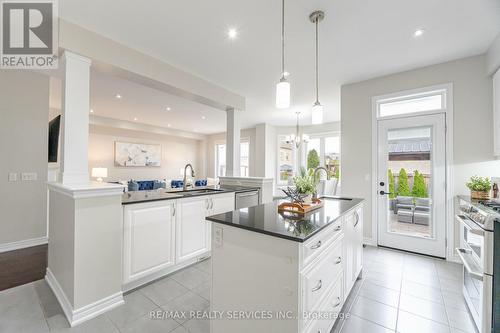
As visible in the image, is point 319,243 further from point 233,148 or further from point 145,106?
point 145,106

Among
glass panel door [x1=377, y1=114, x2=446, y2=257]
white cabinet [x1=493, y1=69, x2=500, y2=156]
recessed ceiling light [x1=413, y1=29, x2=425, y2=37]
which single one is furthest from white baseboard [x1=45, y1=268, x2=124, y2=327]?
white cabinet [x1=493, y1=69, x2=500, y2=156]

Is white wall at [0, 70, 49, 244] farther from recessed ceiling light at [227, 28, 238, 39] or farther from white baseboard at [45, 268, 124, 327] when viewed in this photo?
recessed ceiling light at [227, 28, 238, 39]

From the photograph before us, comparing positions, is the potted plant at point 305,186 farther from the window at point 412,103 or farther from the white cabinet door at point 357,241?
the window at point 412,103

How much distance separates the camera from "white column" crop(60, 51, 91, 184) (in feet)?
7.25

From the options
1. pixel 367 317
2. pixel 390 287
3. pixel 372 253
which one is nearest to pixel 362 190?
pixel 372 253

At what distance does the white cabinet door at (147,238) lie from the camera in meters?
2.17

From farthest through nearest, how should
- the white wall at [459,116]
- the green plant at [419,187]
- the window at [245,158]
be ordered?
the window at [245,158]
the green plant at [419,187]
the white wall at [459,116]

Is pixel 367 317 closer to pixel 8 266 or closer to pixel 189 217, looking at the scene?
pixel 189 217

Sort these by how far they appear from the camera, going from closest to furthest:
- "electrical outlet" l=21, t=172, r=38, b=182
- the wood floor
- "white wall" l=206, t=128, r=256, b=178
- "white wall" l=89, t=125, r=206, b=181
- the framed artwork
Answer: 1. the wood floor
2. "electrical outlet" l=21, t=172, r=38, b=182
3. "white wall" l=89, t=125, r=206, b=181
4. the framed artwork
5. "white wall" l=206, t=128, r=256, b=178

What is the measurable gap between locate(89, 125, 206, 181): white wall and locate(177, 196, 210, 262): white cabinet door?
577 cm

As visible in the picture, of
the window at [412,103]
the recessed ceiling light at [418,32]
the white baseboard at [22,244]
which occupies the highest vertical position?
the recessed ceiling light at [418,32]

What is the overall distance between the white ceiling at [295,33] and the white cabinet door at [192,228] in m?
2.05

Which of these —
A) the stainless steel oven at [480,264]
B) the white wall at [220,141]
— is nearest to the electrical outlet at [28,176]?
the stainless steel oven at [480,264]

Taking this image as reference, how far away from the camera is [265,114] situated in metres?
6.36
